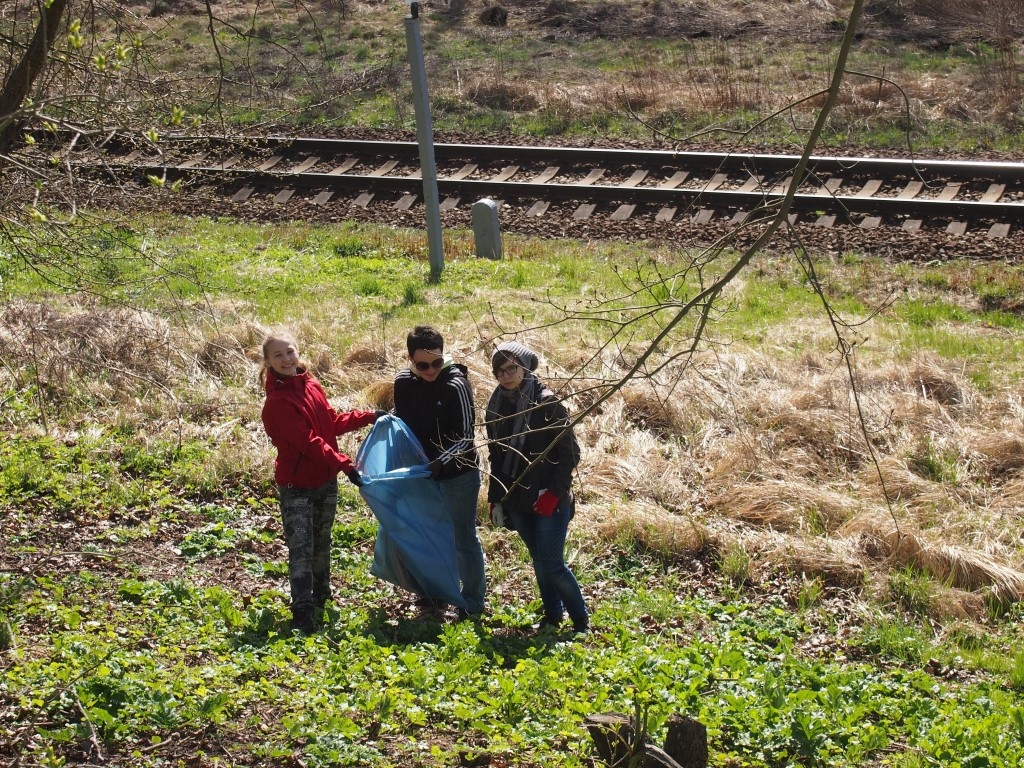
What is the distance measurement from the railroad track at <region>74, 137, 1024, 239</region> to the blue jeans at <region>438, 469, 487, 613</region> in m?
6.70

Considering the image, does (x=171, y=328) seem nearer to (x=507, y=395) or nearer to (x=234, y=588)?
(x=234, y=588)

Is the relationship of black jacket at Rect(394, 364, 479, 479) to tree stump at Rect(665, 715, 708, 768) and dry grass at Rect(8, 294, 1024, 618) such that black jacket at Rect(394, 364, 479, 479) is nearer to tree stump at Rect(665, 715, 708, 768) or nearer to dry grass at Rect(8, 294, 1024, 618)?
dry grass at Rect(8, 294, 1024, 618)

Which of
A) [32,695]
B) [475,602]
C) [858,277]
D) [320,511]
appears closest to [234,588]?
[320,511]

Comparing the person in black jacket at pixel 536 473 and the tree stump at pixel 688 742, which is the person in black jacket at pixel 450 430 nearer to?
the person in black jacket at pixel 536 473

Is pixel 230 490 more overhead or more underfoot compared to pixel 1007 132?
more underfoot

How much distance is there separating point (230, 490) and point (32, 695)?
342 centimetres

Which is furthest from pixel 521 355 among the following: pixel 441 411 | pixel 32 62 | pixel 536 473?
pixel 32 62

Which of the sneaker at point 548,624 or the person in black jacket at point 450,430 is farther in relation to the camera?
the sneaker at point 548,624

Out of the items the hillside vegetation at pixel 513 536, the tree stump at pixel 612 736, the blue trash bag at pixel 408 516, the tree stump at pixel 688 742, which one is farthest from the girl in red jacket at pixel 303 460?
the tree stump at pixel 688 742

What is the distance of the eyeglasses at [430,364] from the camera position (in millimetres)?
6402

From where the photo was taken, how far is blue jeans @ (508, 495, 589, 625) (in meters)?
6.39

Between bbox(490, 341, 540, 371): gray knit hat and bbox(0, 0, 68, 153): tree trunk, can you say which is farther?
bbox(490, 341, 540, 371): gray knit hat

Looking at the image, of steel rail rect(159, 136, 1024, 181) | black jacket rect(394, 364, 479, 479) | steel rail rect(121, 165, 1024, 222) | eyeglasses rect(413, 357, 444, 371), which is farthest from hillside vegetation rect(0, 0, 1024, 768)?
steel rail rect(159, 136, 1024, 181)

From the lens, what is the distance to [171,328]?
10.7m
